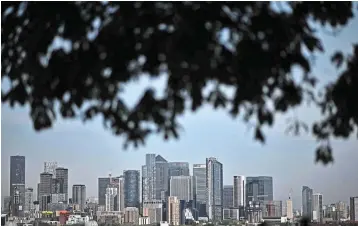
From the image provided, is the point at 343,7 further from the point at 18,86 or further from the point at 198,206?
the point at 198,206

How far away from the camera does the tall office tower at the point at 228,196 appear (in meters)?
7.55

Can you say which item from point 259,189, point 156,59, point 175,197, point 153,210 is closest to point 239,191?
point 259,189

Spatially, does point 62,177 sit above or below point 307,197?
above

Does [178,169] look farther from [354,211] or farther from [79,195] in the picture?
[354,211]

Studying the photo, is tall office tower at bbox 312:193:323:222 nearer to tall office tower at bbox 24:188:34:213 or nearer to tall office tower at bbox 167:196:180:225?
tall office tower at bbox 167:196:180:225

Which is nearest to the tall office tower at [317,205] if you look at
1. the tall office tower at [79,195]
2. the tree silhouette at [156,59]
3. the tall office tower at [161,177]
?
the tall office tower at [161,177]

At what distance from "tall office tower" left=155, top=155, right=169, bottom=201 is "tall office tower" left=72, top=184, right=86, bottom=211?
0.95 meters

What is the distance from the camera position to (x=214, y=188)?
7.51 meters

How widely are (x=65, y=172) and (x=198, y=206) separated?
2671 millimetres

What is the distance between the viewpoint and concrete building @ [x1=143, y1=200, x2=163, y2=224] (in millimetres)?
9461

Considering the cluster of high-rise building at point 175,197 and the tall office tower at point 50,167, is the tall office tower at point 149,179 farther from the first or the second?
the tall office tower at point 50,167

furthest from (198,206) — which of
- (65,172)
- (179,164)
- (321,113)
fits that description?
(321,113)

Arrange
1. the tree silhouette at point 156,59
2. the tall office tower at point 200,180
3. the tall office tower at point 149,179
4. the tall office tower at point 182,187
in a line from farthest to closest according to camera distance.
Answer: the tall office tower at point 182,187 → the tall office tower at point 200,180 → the tall office tower at point 149,179 → the tree silhouette at point 156,59

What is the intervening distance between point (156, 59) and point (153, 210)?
899 cm
